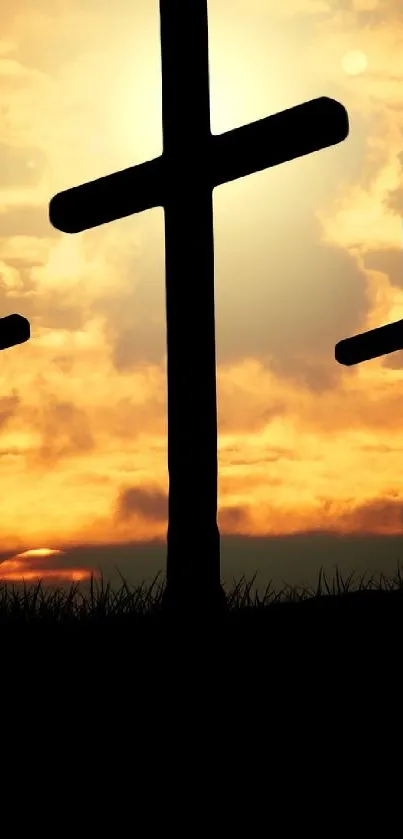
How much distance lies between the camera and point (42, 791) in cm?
382

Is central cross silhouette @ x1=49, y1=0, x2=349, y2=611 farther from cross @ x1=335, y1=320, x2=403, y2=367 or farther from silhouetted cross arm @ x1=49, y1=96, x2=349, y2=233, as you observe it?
cross @ x1=335, y1=320, x2=403, y2=367

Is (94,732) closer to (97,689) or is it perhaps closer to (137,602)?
(97,689)

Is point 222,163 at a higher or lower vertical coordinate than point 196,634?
higher

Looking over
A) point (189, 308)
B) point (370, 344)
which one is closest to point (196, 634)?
point (189, 308)

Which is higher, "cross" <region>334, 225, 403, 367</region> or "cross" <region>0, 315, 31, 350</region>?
"cross" <region>334, 225, 403, 367</region>

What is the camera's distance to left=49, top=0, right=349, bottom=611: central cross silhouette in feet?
15.8

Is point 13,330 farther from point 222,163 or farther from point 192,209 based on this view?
point 222,163

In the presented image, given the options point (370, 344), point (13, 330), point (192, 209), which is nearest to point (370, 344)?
point (370, 344)

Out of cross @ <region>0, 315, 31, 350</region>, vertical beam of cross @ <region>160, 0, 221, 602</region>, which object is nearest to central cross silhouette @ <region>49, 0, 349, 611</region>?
vertical beam of cross @ <region>160, 0, 221, 602</region>

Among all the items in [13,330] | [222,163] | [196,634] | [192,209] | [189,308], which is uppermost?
[222,163]

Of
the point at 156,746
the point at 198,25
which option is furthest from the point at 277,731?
the point at 198,25

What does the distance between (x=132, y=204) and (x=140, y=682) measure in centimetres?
212

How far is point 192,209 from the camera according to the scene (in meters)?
5.00

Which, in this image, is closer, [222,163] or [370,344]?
[222,163]
